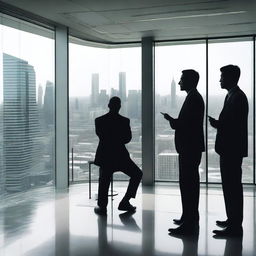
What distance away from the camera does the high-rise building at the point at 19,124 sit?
21.4ft

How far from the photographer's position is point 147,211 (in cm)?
588

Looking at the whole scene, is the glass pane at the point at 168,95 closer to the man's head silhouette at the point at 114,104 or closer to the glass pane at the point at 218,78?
the glass pane at the point at 218,78

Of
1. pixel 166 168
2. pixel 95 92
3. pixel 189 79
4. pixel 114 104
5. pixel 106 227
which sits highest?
pixel 95 92

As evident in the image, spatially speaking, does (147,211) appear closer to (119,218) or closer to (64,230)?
(119,218)

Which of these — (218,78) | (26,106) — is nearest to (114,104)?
(26,106)

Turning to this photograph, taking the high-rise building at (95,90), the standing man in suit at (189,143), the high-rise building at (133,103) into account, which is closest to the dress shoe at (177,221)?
the standing man in suit at (189,143)

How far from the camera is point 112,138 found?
566 cm

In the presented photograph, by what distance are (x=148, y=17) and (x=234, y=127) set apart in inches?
112

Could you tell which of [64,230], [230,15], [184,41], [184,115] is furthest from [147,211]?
[184,41]

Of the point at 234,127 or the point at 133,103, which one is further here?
the point at 133,103

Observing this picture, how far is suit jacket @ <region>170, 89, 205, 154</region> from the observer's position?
459 cm

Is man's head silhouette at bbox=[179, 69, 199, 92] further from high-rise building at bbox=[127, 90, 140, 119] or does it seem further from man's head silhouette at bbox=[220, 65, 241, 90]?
Result: high-rise building at bbox=[127, 90, 140, 119]

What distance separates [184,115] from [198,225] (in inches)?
54.9

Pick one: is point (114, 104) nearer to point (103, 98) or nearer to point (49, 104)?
point (49, 104)
